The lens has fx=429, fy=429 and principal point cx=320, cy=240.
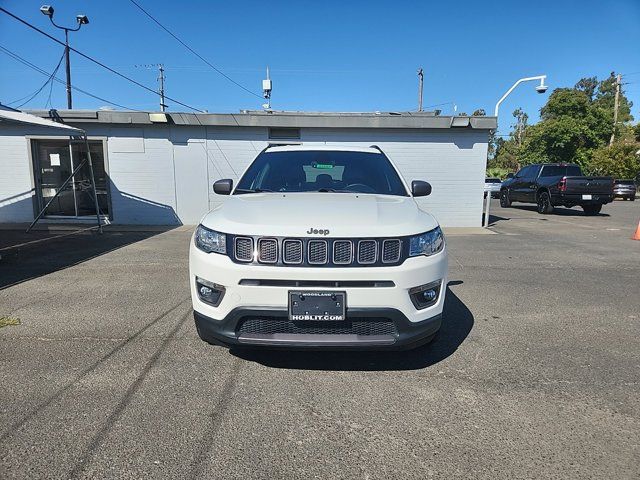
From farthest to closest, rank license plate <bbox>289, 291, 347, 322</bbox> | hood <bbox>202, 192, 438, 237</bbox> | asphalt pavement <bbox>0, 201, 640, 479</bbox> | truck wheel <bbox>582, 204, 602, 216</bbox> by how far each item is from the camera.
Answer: truck wheel <bbox>582, 204, 602, 216</bbox>, hood <bbox>202, 192, 438, 237</bbox>, license plate <bbox>289, 291, 347, 322</bbox>, asphalt pavement <bbox>0, 201, 640, 479</bbox>

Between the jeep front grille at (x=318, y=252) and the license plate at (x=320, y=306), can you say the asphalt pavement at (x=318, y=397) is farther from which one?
the jeep front grille at (x=318, y=252)

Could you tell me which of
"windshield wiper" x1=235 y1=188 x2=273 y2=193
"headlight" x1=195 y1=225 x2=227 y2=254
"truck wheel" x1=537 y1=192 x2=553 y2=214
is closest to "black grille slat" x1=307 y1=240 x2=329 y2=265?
"headlight" x1=195 y1=225 x2=227 y2=254

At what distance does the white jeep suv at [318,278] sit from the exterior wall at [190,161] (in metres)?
10.0

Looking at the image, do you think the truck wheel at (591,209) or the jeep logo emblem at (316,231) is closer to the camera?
the jeep logo emblem at (316,231)

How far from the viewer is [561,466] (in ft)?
7.62

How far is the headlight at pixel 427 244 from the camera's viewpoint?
3066 mm

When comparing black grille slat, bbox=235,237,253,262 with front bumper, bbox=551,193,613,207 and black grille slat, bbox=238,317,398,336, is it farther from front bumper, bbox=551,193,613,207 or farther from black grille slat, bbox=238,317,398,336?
front bumper, bbox=551,193,613,207

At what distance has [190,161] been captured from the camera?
12.9 metres

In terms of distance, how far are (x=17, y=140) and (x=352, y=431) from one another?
1426cm

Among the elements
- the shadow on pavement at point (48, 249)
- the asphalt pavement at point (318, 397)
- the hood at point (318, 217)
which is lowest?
the shadow on pavement at point (48, 249)

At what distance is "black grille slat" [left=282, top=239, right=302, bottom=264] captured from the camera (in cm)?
293

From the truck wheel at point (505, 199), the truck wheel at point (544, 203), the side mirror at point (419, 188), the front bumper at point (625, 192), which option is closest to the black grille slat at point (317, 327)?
the side mirror at point (419, 188)

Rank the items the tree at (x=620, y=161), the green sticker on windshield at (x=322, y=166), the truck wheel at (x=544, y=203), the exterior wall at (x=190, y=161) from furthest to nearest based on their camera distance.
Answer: the tree at (x=620, y=161)
the truck wheel at (x=544, y=203)
the exterior wall at (x=190, y=161)
the green sticker on windshield at (x=322, y=166)

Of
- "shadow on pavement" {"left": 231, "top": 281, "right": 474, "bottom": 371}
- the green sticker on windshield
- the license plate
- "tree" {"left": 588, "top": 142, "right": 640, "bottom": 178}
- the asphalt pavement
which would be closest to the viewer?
the asphalt pavement
